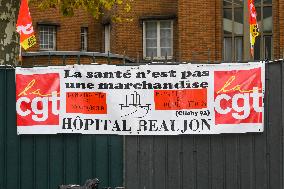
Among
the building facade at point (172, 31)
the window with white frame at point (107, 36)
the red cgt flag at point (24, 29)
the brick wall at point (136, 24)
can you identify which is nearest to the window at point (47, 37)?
the building facade at point (172, 31)

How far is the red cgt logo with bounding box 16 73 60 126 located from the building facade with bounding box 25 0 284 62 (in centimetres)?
1132

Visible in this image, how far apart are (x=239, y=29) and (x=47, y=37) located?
9630mm

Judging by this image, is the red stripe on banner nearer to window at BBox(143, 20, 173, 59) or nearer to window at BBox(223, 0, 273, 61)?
window at BBox(223, 0, 273, 61)

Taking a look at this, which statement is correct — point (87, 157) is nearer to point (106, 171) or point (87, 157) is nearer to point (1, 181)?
point (106, 171)

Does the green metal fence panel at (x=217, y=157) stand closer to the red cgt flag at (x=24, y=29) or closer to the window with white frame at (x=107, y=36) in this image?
the red cgt flag at (x=24, y=29)

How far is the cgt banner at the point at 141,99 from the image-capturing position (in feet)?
27.6

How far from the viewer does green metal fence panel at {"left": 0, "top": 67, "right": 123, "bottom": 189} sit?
8680mm

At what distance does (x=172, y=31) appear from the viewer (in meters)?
24.5

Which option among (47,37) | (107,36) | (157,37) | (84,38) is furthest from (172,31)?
(47,37)

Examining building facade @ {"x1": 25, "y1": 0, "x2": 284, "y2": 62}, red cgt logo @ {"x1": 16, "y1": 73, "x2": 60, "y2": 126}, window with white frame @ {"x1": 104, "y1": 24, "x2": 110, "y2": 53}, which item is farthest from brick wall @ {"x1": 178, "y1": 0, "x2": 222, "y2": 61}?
Answer: red cgt logo @ {"x1": 16, "y1": 73, "x2": 60, "y2": 126}

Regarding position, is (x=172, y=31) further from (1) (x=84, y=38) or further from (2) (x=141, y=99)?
(2) (x=141, y=99)

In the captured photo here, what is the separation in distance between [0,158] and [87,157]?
134 centimetres

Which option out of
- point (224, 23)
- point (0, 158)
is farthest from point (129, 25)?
point (0, 158)

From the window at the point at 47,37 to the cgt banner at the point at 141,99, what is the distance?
63.0 ft
